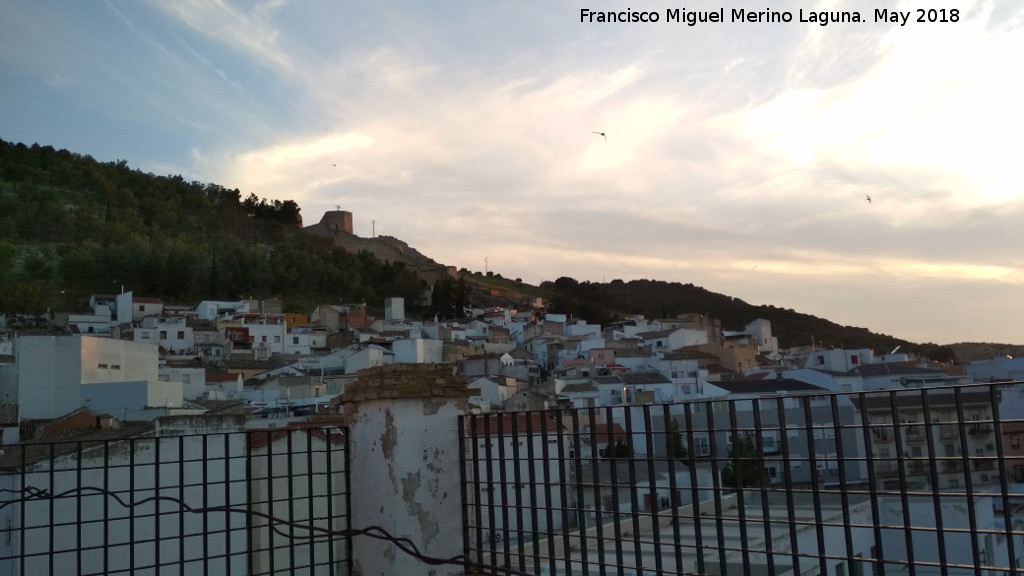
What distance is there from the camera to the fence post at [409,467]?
14.6 ft

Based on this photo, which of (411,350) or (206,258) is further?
(206,258)

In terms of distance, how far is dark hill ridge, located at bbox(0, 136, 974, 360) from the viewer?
6112cm

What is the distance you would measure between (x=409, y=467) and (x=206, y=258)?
206 feet

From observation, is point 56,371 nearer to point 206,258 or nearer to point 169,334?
point 169,334

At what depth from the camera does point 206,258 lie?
63188 millimetres

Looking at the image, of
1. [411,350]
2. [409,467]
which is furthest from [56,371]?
[409,467]

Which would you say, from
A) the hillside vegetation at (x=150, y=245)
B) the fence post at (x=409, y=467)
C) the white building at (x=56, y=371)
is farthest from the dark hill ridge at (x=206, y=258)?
the fence post at (x=409, y=467)

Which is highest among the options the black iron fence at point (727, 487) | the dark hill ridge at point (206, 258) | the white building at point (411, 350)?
the dark hill ridge at point (206, 258)

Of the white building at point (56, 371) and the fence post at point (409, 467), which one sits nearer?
the fence post at point (409, 467)

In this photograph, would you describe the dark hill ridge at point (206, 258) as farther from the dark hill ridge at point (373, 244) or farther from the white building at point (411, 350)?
the white building at point (411, 350)

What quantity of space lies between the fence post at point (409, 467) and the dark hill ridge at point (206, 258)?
166 ft

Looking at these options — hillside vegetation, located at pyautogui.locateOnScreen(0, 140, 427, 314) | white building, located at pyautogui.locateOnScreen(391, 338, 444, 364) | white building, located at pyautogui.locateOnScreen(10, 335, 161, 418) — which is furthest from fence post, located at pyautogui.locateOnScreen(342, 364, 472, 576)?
hillside vegetation, located at pyautogui.locateOnScreen(0, 140, 427, 314)

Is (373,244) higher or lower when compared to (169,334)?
higher

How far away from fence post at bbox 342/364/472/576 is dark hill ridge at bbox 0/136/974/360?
166 ft
